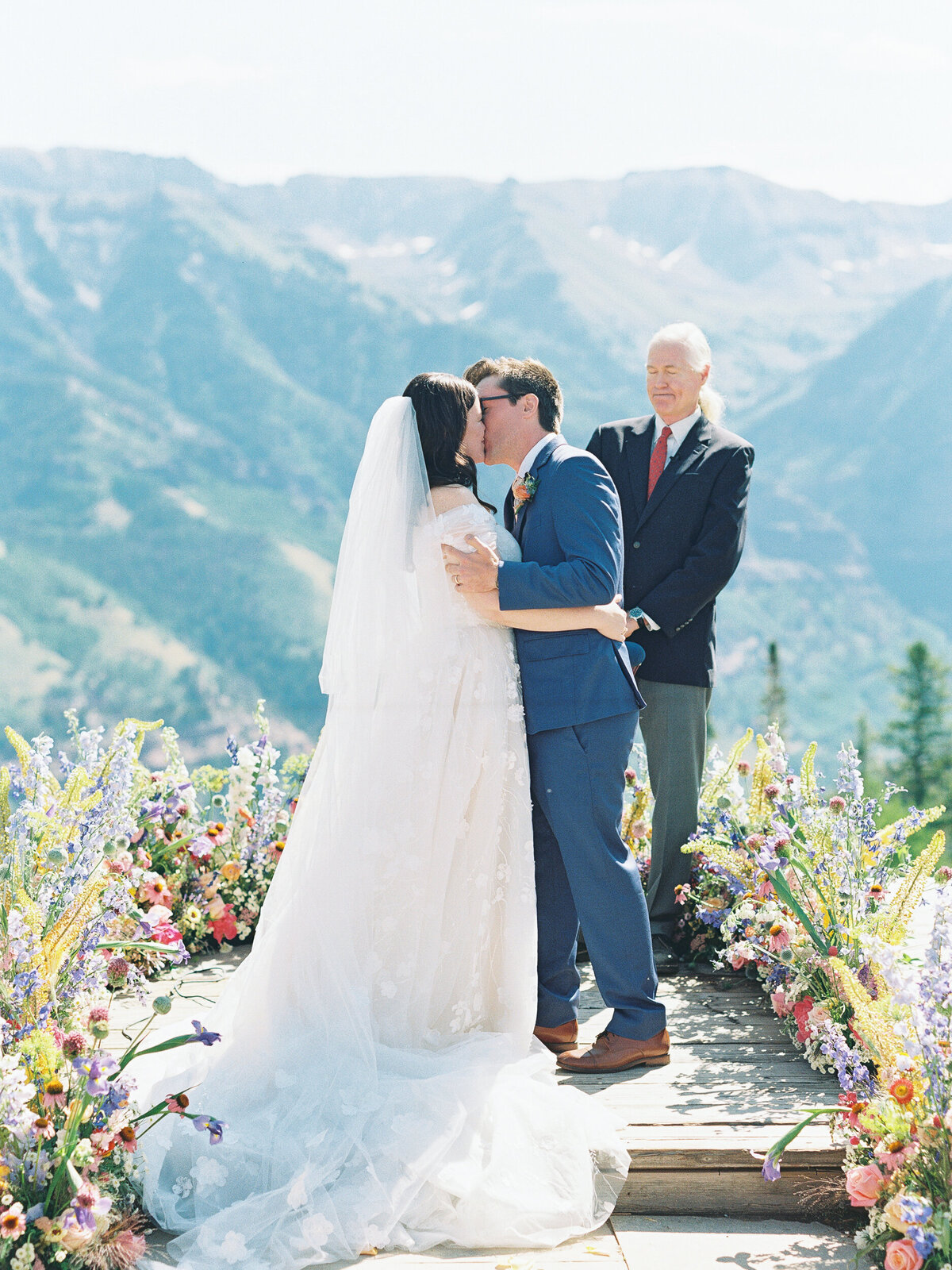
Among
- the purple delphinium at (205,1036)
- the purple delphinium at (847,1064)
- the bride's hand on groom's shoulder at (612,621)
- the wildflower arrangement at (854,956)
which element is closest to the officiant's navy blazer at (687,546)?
the wildflower arrangement at (854,956)

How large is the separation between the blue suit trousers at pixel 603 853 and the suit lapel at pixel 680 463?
3.82 ft

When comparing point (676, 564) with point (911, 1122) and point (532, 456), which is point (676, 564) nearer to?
point (532, 456)

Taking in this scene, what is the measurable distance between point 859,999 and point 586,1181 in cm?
76

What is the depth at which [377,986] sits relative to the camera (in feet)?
10.4

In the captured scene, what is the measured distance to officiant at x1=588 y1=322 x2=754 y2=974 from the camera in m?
4.30

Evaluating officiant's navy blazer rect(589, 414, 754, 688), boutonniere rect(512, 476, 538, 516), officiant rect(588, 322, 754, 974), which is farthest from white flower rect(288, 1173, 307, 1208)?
officiant's navy blazer rect(589, 414, 754, 688)

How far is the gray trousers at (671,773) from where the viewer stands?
4.34 m

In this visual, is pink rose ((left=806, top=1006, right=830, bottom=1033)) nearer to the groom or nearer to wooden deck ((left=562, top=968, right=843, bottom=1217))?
wooden deck ((left=562, top=968, right=843, bottom=1217))

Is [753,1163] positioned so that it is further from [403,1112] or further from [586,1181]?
[403,1112]

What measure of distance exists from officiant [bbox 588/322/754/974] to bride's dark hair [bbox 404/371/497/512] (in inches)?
46.3

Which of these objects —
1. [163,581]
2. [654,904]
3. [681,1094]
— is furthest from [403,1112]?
[163,581]

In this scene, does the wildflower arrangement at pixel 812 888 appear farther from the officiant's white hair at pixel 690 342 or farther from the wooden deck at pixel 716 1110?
the officiant's white hair at pixel 690 342

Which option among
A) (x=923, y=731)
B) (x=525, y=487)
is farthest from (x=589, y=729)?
(x=923, y=731)

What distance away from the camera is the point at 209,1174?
2.73 m
